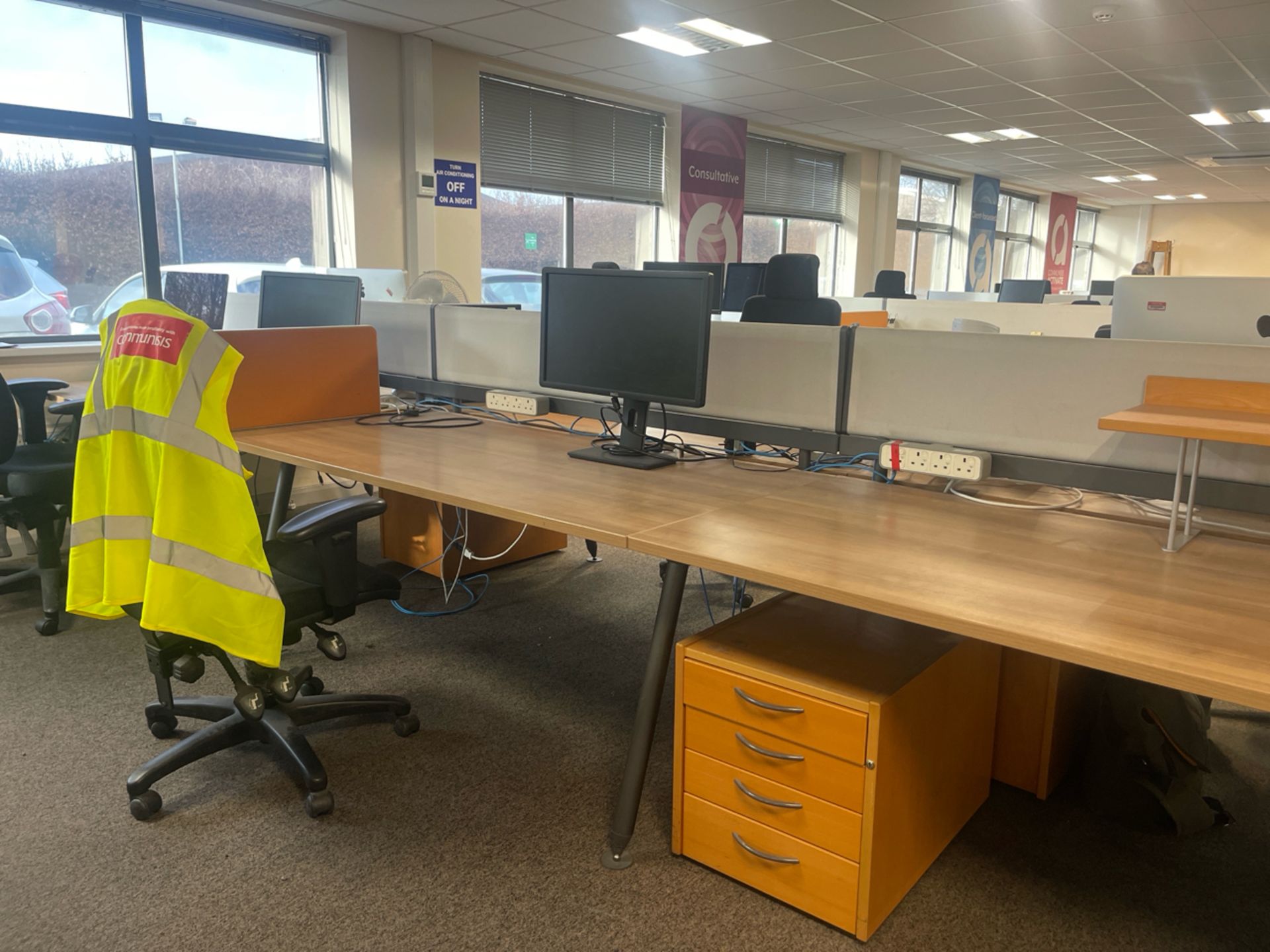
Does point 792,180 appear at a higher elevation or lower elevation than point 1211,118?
lower

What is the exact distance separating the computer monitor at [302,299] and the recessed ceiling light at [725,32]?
328 centimetres

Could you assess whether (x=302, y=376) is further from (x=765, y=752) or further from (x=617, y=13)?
(x=617, y=13)

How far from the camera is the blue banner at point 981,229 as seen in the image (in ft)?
41.5

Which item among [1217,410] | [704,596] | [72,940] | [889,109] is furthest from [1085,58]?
[72,940]

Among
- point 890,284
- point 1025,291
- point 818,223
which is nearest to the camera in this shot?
point 1025,291

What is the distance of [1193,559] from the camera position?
1.62m

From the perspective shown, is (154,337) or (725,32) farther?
(725,32)

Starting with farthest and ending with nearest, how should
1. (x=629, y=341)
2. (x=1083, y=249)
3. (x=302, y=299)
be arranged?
(x=1083, y=249) < (x=302, y=299) < (x=629, y=341)

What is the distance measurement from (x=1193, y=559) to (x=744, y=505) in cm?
84

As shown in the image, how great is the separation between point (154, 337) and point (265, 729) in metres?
0.98

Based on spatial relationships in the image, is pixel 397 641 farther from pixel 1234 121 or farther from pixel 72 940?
pixel 1234 121

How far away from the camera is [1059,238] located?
15211mm

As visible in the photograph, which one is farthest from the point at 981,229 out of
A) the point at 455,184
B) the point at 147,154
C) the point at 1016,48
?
the point at 147,154

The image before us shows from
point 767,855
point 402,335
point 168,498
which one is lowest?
point 767,855
